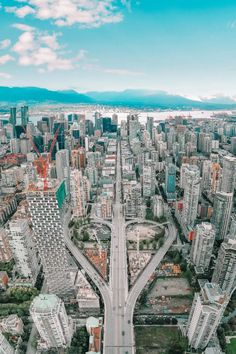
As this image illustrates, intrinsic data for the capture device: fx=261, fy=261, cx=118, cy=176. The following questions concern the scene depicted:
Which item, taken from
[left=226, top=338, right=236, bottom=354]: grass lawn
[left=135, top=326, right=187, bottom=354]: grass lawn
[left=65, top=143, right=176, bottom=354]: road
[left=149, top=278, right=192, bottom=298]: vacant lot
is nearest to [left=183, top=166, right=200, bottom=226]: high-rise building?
[left=65, top=143, right=176, bottom=354]: road

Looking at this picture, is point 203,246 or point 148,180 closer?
point 203,246

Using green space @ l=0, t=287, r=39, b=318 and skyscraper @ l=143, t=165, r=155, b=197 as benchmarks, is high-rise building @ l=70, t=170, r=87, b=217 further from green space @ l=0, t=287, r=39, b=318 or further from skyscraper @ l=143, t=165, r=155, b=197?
green space @ l=0, t=287, r=39, b=318

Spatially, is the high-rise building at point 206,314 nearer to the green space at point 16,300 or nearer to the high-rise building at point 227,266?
the high-rise building at point 227,266

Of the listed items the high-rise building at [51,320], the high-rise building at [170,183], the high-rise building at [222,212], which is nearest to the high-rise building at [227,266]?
the high-rise building at [222,212]

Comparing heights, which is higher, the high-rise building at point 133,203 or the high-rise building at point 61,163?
the high-rise building at point 61,163

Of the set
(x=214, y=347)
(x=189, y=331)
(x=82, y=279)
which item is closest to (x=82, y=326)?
(x=82, y=279)

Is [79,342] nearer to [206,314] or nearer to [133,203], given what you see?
[206,314]

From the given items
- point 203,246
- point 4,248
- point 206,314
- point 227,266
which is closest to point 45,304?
point 206,314
